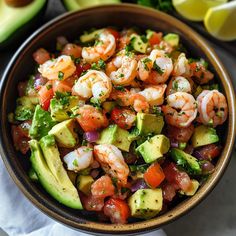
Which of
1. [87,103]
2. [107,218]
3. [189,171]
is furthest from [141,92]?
[107,218]

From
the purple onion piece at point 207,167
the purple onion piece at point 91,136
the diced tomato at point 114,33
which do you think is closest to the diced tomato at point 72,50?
the diced tomato at point 114,33

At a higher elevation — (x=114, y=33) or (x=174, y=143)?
(x=114, y=33)

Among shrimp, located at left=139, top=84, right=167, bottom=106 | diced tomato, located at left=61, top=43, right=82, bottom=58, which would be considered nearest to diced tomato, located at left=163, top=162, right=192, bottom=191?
shrimp, located at left=139, top=84, right=167, bottom=106

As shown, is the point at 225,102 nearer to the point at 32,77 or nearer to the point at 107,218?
the point at 107,218

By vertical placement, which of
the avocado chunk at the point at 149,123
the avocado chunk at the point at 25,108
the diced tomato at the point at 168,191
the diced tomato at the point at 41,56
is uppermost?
the diced tomato at the point at 41,56

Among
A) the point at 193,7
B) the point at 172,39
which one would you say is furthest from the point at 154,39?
the point at 193,7

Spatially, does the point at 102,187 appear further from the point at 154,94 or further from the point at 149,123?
the point at 154,94

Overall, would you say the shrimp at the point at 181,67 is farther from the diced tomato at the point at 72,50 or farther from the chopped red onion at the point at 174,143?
the diced tomato at the point at 72,50
